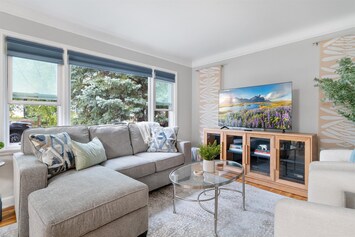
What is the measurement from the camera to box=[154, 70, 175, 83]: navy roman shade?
3.57 metres

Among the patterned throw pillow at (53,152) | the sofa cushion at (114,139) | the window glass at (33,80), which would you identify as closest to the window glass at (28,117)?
the window glass at (33,80)

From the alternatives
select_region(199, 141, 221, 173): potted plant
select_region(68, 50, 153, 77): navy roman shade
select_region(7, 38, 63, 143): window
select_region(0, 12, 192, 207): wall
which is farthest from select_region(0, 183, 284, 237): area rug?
select_region(68, 50, 153, 77): navy roman shade

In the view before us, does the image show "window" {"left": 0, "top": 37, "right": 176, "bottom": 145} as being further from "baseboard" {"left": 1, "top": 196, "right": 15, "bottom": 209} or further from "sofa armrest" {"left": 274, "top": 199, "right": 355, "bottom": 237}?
"sofa armrest" {"left": 274, "top": 199, "right": 355, "bottom": 237}

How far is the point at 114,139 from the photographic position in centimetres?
251

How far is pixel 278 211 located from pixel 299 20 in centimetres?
262

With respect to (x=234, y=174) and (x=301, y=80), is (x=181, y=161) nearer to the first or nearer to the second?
(x=234, y=174)

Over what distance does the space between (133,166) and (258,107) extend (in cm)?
213

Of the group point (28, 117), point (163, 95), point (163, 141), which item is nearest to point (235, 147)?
point (163, 141)

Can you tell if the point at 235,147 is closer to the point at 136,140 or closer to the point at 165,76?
the point at 136,140

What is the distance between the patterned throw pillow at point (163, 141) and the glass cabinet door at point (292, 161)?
1553mm

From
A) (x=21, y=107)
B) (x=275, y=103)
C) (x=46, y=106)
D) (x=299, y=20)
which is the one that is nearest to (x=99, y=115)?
(x=46, y=106)

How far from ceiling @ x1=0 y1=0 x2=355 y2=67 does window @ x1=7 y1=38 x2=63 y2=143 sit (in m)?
0.39

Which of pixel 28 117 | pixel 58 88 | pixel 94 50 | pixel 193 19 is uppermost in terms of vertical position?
pixel 193 19

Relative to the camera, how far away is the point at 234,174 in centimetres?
179
